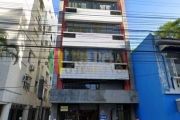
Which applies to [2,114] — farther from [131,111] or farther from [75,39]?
[131,111]

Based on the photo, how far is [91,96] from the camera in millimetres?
10242

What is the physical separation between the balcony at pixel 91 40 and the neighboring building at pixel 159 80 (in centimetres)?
241

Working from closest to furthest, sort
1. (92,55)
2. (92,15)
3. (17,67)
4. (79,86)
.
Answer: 1. (17,67)
2. (79,86)
3. (92,55)
4. (92,15)

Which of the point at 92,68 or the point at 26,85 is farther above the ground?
the point at 92,68

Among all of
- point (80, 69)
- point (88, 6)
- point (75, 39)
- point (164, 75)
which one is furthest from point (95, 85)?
point (88, 6)

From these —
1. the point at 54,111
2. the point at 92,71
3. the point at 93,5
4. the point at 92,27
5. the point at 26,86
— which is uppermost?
the point at 93,5

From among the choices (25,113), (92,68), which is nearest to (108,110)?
(92,68)

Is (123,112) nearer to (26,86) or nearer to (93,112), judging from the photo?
(93,112)

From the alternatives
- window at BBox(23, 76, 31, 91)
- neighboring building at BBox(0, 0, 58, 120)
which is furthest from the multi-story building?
window at BBox(23, 76, 31, 91)

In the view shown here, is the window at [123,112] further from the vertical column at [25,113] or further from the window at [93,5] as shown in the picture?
the window at [93,5]

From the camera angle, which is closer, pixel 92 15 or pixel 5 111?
pixel 5 111

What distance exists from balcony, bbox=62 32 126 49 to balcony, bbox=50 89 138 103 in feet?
13.0

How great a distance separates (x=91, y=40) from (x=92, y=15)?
8.95 feet

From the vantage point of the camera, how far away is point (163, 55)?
933 cm
